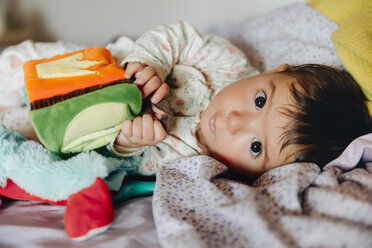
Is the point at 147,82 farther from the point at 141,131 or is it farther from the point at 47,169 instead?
the point at 47,169

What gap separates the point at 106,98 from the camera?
660 millimetres

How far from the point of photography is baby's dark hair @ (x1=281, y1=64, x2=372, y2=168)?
79 centimetres

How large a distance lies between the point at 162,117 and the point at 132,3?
3.72 feet

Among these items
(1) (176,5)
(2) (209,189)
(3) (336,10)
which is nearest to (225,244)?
(2) (209,189)

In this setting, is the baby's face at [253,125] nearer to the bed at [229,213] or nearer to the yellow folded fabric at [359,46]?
the bed at [229,213]

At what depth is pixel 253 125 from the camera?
2.74 ft

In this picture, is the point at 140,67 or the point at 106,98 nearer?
the point at 106,98

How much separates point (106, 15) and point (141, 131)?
121 cm

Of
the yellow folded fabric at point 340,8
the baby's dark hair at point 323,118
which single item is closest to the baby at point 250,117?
the baby's dark hair at point 323,118

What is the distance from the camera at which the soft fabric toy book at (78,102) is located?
63 centimetres

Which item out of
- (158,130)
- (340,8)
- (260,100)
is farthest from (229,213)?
(340,8)

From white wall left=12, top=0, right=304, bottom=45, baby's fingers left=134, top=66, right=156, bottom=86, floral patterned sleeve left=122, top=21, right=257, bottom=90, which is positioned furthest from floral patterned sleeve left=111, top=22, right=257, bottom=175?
white wall left=12, top=0, right=304, bottom=45

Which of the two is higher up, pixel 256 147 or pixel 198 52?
pixel 198 52

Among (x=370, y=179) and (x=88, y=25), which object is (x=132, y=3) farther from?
(x=370, y=179)
